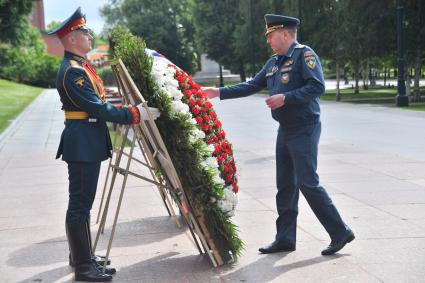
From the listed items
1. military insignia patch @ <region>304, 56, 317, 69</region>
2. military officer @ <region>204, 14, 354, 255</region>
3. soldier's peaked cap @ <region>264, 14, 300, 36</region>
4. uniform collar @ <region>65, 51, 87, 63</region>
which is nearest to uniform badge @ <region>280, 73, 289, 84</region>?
military officer @ <region>204, 14, 354, 255</region>

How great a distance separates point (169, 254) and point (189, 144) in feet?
3.96

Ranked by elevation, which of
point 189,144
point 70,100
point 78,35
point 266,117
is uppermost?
point 78,35

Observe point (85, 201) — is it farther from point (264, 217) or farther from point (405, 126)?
point (405, 126)

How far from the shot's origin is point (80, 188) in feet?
16.0

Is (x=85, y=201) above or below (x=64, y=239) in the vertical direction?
above

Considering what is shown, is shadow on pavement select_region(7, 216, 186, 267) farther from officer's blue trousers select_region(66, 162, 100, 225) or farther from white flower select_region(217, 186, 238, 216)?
white flower select_region(217, 186, 238, 216)

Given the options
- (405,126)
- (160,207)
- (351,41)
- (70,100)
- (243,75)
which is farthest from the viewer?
(243,75)

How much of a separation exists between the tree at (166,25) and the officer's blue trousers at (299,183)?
71.5 metres

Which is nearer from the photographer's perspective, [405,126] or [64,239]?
[64,239]

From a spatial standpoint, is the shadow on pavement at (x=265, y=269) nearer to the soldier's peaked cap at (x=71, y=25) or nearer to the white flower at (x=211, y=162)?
the white flower at (x=211, y=162)

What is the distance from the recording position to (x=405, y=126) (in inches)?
699

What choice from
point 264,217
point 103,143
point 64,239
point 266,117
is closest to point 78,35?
point 103,143

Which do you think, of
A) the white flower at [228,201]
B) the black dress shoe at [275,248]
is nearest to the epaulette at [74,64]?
the white flower at [228,201]

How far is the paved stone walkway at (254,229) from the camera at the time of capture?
16.5 feet
